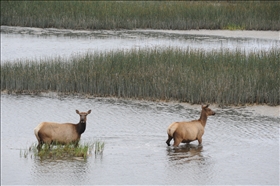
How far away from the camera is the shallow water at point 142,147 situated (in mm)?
10359

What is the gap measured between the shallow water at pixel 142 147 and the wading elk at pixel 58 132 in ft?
1.47

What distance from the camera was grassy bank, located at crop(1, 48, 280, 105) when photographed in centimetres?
1639

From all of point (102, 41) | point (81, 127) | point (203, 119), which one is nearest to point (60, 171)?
point (81, 127)

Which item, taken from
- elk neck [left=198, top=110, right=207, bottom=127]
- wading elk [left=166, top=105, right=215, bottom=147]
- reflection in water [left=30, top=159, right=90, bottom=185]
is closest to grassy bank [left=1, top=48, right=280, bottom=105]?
elk neck [left=198, top=110, right=207, bottom=127]

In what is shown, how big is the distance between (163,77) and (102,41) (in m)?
9.82

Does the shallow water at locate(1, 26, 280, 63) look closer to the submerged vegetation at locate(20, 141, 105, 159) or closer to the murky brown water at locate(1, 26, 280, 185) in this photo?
the murky brown water at locate(1, 26, 280, 185)

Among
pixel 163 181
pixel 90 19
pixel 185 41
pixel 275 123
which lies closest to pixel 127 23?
pixel 90 19

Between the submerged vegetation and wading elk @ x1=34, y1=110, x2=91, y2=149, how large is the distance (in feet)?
0.35

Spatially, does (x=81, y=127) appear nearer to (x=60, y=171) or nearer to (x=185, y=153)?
(x=60, y=171)

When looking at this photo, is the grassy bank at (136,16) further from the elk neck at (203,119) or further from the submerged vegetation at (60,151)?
the submerged vegetation at (60,151)

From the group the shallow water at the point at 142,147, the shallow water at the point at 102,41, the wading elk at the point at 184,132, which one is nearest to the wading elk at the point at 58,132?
the shallow water at the point at 142,147

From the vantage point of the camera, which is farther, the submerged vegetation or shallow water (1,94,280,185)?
the submerged vegetation

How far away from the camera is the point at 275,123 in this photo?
569 inches

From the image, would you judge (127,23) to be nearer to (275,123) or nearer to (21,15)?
(21,15)
